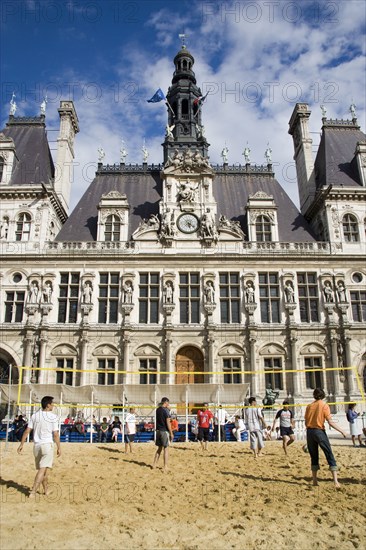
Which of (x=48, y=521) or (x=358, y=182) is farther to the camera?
(x=358, y=182)

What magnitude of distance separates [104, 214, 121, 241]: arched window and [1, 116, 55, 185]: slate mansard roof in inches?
236

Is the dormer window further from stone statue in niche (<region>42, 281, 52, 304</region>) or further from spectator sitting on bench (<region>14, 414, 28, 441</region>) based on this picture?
spectator sitting on bench (<region>14, 414, 28, 441</region>)

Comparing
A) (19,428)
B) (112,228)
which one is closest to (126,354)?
(112,228)

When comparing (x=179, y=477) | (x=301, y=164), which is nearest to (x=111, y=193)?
(x=301, y=164)

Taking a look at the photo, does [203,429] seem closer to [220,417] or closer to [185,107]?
[220,417]

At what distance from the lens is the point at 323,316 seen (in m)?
30.1

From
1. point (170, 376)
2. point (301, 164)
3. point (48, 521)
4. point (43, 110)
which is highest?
point (43, 110)

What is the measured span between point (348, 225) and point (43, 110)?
88.1 feet

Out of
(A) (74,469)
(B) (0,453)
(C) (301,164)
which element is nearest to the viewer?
(A) (74,469)

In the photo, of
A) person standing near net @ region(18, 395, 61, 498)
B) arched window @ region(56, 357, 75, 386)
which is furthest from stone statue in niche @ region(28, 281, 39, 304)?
person standing near net @ region(18, 395, 61, 498)

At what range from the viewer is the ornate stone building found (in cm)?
2902

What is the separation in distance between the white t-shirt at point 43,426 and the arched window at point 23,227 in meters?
24.0

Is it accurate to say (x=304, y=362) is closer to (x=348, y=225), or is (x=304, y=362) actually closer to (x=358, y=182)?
(x=348, y=225)

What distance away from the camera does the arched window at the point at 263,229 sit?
3231cm
